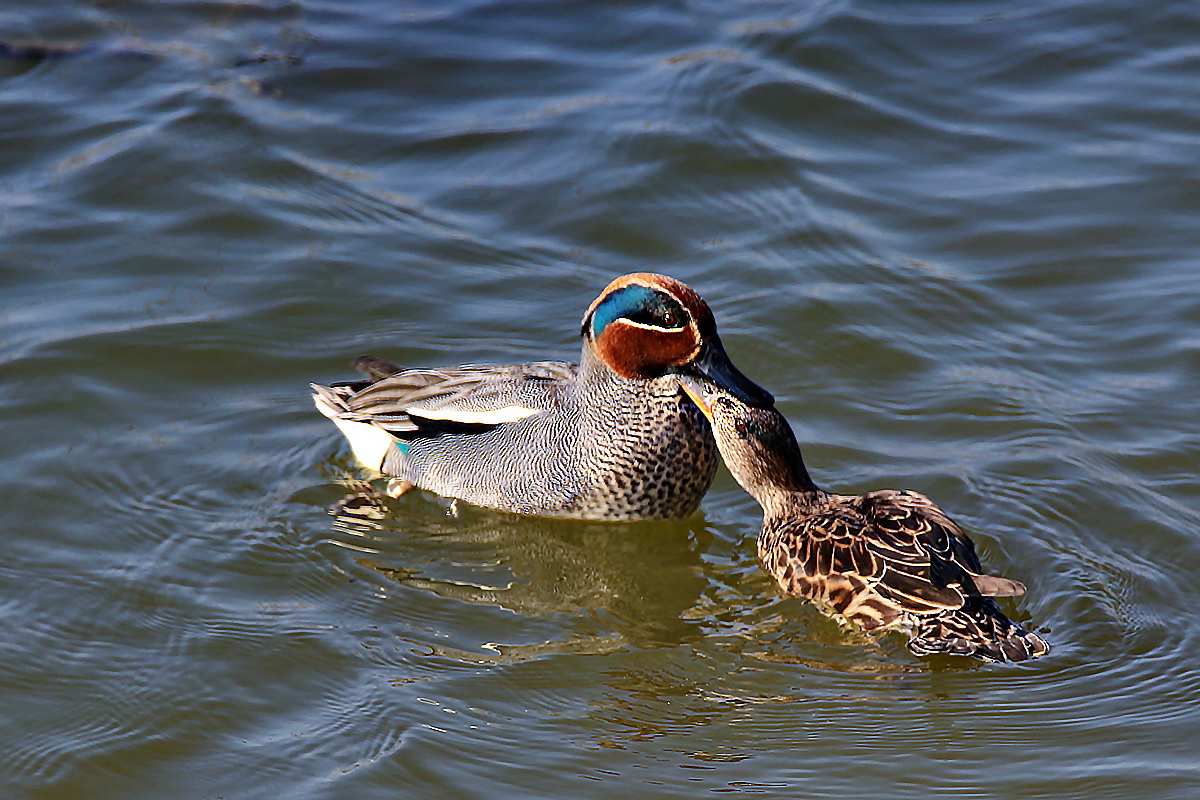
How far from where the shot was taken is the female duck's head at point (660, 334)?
8055 mm

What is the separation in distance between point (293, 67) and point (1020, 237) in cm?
686

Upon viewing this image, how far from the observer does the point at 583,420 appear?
335 inches

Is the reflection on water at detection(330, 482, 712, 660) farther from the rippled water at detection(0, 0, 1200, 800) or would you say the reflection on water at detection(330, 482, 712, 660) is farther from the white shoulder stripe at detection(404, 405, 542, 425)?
the white shoulder stripe at detection(404, 405, 542, 425)

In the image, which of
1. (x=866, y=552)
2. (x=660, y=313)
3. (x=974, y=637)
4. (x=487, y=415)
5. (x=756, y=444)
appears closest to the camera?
(x=974, y=637)

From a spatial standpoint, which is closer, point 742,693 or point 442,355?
point 742,693

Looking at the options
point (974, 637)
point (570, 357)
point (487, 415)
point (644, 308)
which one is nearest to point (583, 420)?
point (487, 415)

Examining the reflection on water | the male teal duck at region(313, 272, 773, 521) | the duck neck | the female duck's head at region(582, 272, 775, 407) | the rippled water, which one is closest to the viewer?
the rippled water

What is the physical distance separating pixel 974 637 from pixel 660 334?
2351 mm

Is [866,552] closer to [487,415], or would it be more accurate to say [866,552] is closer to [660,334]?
[660,334]

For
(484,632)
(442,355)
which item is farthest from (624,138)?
(484,632)

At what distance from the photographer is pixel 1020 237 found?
11.3 m

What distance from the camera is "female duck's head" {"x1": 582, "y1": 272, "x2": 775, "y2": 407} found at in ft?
26.4

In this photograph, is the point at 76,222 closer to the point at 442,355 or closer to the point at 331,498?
the point at 442,355

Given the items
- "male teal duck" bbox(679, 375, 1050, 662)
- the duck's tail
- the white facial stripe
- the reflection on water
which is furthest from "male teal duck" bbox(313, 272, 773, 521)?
the duck's tail
